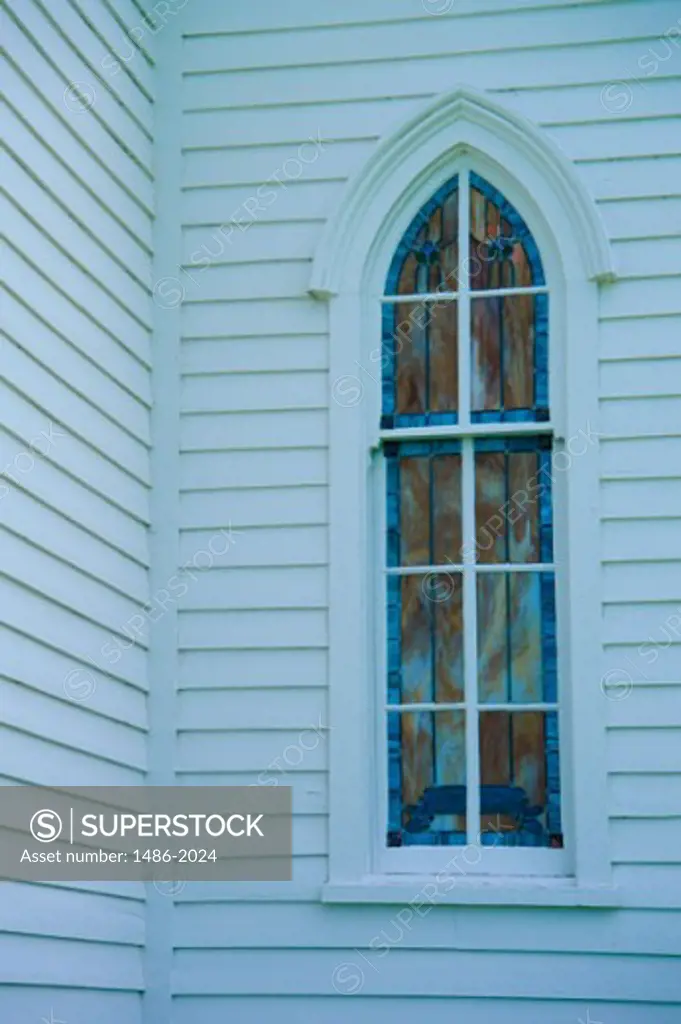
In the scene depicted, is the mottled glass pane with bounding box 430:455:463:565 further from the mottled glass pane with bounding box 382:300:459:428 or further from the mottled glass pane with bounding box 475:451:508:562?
the mottled glass pane with bounding box 382:300:459:428

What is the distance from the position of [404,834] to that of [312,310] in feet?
7.19

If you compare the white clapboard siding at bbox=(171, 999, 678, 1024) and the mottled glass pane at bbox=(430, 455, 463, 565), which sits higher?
the mottled glass pane at bbox=(430, 455, 463, 565)

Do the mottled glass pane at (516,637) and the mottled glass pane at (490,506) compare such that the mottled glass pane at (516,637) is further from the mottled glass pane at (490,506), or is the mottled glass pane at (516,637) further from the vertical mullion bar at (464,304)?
the vertical mullion bar at (464,304)

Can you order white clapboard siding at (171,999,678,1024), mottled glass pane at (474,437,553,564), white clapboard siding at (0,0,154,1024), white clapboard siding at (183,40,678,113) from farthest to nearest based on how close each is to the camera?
white clapboard siding at (183,40,678,113) < mottled glass pane at (474,437,553,564) < white clapboard siding at (171,999,678,1024) < white clapboard siding at (0,0,154,1024)

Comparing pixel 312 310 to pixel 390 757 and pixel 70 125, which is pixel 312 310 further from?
pixel 390 757

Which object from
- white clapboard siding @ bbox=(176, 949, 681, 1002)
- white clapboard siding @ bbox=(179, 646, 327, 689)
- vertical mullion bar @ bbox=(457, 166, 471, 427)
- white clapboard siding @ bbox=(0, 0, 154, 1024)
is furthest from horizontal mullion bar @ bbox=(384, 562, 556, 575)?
white clapboard siding @ bbox=(176, 949, 681, 1002)

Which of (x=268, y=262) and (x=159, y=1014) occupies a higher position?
(x=268, y=262)

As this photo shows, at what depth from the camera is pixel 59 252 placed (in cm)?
627

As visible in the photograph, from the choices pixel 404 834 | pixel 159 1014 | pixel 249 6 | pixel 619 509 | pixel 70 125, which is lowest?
pixel 159 1014

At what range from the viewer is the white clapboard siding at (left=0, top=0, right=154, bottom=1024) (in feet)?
19.0

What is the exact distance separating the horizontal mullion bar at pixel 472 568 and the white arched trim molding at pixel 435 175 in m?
1.19

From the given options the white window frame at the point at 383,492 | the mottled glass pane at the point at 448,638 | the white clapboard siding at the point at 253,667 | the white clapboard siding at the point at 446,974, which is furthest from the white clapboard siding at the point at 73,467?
the mottled glass pane at the point at 448,638

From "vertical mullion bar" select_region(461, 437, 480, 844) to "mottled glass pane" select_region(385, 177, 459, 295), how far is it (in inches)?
28.5

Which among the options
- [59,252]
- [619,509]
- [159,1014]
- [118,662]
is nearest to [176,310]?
[59,252]
